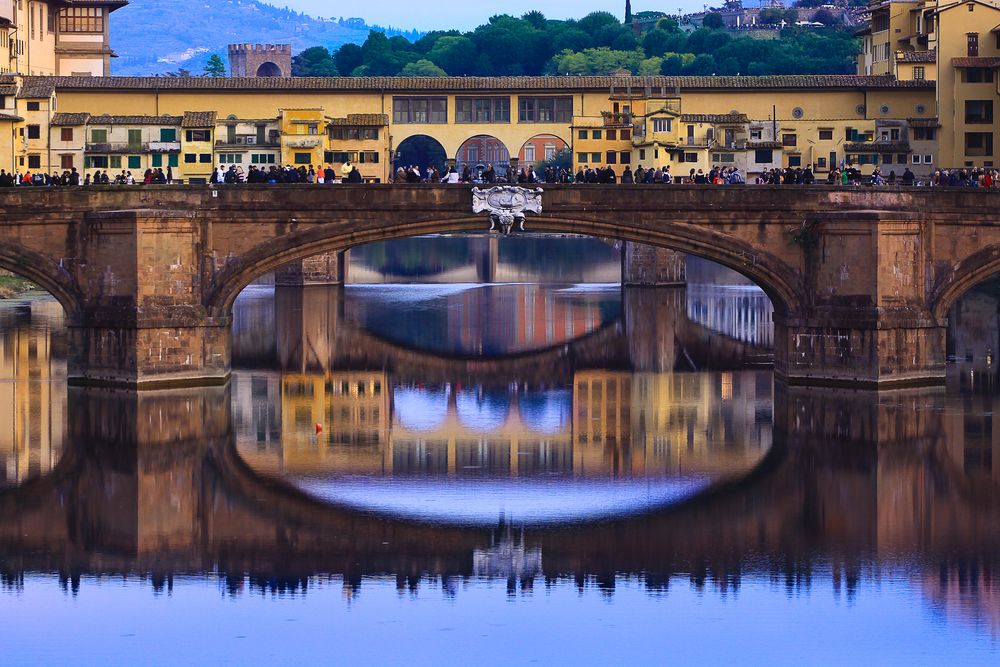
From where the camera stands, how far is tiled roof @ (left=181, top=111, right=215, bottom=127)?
278 ft

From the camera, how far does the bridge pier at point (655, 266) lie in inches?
3593

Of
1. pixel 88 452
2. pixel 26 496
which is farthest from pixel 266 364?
pixel 26 496

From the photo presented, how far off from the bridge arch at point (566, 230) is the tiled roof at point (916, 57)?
4084 centimetres

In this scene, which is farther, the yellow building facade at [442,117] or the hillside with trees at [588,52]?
the hillside with trees at [588,52]

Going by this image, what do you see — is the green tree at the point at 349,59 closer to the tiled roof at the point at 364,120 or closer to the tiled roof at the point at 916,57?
the tiled roof at the point at 916,57

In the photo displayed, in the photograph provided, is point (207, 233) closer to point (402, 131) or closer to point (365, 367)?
point (365, 367)

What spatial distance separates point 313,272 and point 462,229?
128ft

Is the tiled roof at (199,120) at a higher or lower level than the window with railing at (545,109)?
lower

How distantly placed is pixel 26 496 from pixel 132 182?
17.7 meters

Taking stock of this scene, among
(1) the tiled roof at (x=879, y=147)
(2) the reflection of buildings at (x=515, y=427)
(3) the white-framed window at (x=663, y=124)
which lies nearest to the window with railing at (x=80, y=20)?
(3) the white-framed window at (x=663, y=124)

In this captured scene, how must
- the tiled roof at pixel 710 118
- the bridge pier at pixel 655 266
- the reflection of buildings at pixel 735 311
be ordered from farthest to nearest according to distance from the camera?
the bridge pier at pixel 655 266
the tiled roof at pixel 710 118
the reflection of buildings at pixel 735 311

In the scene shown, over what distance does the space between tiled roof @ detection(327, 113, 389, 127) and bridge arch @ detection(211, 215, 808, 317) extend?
32.4 metres

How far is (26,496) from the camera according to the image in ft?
133

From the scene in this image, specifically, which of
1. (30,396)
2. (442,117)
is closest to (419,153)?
(442,117)
